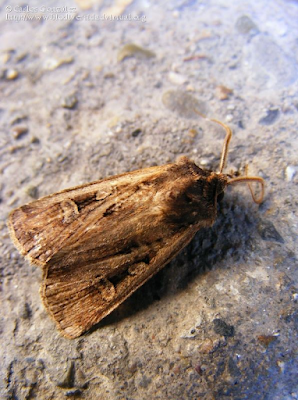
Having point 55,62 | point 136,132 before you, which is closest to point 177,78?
point 136,132

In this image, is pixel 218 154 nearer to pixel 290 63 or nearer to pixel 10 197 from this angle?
pixel 290 63

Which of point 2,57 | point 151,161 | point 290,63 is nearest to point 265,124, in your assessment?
point 290,63

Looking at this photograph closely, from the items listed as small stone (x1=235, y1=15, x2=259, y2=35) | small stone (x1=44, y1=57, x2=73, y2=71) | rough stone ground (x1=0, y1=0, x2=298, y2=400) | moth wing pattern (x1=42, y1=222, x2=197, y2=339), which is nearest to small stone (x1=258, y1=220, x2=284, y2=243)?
rough stone ground (x1=0, y1=0, x2=298, y2=400)

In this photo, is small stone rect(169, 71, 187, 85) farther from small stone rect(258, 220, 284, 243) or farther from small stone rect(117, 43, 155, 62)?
small stone rect(258, 220, 284, 243)

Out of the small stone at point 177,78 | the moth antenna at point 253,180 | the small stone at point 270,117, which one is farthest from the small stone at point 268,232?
the small stone at point 177,78

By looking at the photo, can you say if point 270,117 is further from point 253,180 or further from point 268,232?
point 268,232

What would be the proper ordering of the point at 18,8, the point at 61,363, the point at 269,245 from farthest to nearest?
the point at 18,8 → the point at 269,245 → the point at 61,363
